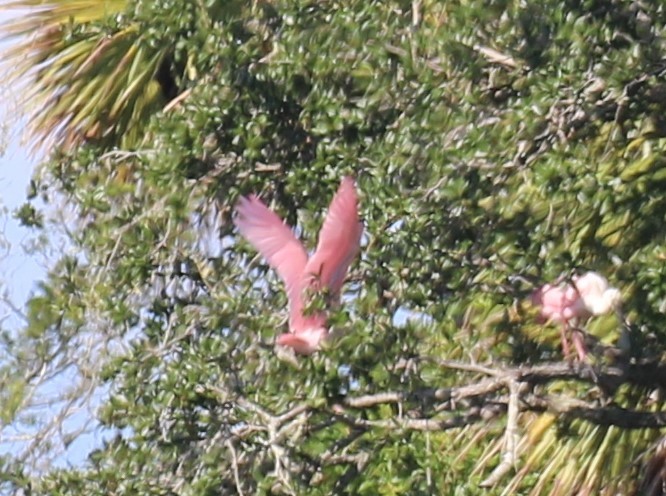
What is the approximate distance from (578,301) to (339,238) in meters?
0.71

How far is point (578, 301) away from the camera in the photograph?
4391 mm

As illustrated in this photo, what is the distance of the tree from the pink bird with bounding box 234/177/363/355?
0.18 ft

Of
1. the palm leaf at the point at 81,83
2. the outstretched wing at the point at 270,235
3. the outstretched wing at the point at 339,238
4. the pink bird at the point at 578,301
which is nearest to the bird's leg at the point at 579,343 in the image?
the pink bird at the point at 578,301

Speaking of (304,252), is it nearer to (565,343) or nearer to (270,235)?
(270,235)

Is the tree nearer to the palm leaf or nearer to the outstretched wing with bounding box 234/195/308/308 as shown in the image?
the outstretched wing with bounding box 234/195/308/308

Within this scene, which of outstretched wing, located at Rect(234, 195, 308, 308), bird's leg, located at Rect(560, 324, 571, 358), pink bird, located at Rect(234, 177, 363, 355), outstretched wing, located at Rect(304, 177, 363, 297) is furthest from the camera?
bird's leg, located at Rect(560, 324, 571, 358)

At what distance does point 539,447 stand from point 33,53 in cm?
284

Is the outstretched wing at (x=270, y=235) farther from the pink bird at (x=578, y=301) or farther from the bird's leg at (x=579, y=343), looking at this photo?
the bird's leg at (x=579, y=343)

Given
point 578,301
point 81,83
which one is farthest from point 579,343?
point 81,83

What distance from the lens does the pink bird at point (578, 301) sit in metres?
4.20

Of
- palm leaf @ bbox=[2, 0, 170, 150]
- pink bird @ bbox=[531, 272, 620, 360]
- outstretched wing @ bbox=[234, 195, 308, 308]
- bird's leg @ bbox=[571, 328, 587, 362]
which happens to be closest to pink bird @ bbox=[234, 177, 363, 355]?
outstretched wing @ bbox=[234, 195, 308, 308]

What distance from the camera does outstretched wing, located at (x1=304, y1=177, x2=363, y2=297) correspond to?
4.20 m

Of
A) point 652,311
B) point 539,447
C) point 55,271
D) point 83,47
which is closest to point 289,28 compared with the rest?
point 55,271

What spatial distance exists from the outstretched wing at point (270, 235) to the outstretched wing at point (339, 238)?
5.6 inches
